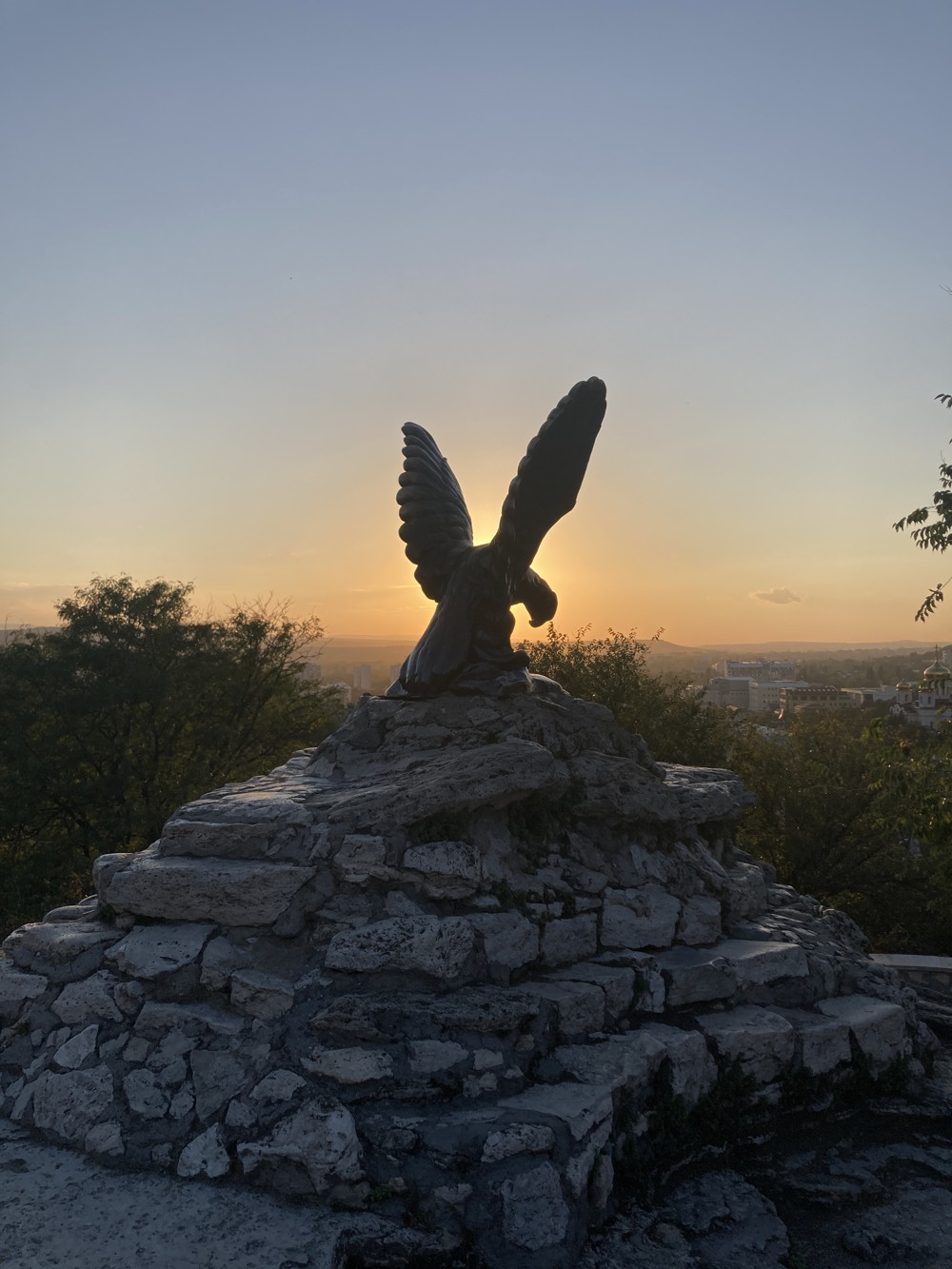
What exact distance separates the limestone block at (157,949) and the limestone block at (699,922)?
100 inches

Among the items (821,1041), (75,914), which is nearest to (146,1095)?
(75,914)

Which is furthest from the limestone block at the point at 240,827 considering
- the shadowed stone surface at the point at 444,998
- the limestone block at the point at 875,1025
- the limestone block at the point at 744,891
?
the limestone block at the point at 875,1025

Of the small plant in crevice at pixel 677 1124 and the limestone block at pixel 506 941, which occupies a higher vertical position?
the limestone block at pixel 506 941

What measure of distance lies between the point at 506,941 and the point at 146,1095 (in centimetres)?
172

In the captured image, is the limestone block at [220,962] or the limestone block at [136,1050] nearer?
the limestone block at [136,1050]

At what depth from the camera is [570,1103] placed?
3.82 m

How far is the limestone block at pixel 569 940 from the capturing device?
183 inches

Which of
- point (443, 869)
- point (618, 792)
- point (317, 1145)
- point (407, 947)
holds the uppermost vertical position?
point (618, 792)

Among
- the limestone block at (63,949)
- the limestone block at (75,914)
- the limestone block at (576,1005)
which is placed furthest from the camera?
the limestone block at (75,914)

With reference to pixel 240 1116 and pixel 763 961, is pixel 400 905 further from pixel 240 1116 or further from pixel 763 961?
pixel 763 961

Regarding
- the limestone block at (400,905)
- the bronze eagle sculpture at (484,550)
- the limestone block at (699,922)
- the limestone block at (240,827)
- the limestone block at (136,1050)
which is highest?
the bronze eagle sculpture at (484,550)

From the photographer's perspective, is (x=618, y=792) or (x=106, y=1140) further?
(x=618, y=792)

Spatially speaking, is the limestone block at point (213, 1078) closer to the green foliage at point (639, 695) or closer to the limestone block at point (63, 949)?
the limestone block at point (63, 949)

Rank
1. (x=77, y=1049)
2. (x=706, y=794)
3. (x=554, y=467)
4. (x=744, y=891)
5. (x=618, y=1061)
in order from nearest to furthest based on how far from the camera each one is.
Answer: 1. (x=618, y=1061)
2. (x=77, y=1049)
3. (x=554, y=467)
4. (x=744, y=891)
5. (x=706, y=794)
